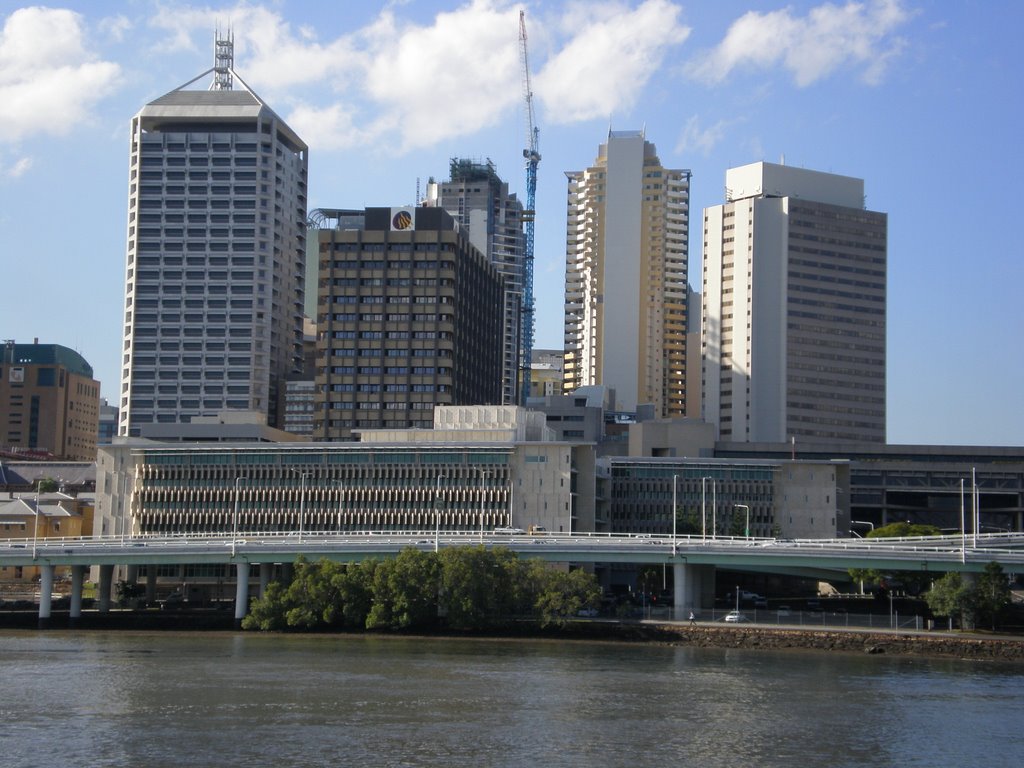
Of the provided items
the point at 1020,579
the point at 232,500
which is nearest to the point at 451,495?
the point at 232,500

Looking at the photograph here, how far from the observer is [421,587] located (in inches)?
5428

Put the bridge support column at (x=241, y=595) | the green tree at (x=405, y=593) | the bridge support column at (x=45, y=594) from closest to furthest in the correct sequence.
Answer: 1. the green tree at (x=405, y=593)
2. the bridge support column at (x=241, y=595)
3. the bridge support column at (x=45, y=594)

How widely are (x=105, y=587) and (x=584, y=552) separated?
177ft

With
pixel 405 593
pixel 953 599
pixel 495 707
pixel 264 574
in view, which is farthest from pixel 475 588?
pixel 495 707

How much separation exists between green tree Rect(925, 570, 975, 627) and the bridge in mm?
2020

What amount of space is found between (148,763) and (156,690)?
2452 cm

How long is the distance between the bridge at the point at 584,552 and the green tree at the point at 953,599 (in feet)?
6.63

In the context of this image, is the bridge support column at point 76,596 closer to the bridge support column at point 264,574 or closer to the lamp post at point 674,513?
the bridge support column at point 264,574

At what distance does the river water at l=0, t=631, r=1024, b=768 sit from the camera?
258ft

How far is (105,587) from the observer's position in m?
164

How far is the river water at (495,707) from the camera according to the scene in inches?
3095

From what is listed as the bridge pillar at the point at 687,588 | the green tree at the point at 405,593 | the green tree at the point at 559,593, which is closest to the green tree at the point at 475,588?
the green tree at the point at 405,593

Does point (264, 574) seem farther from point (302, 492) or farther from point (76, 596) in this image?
point (302, 492)

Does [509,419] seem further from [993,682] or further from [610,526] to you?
[993,682]
